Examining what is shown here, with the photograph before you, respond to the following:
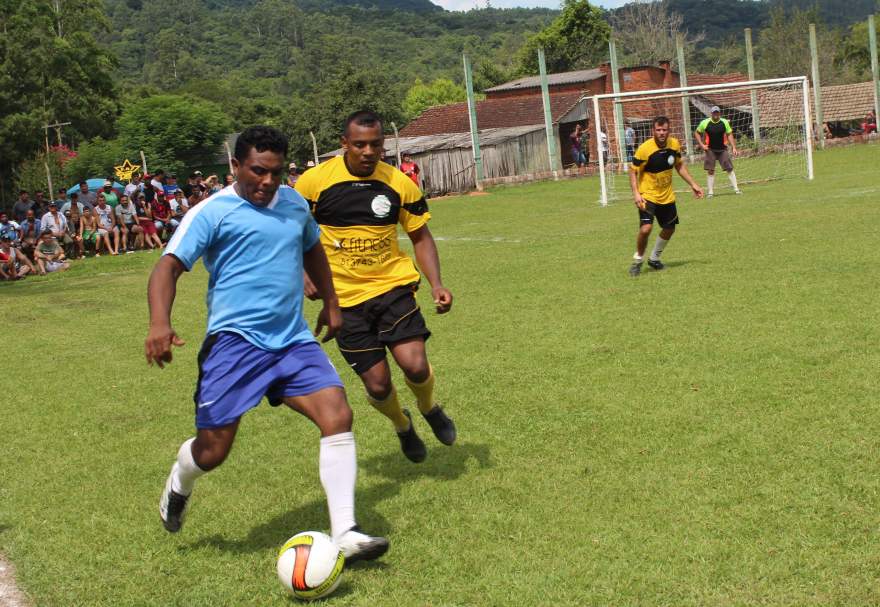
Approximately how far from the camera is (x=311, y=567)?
4.38 meters

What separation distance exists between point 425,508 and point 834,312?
5620 millimetres

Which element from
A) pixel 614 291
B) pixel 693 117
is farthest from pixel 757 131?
pixel 614 291

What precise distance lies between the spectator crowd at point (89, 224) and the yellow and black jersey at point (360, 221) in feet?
51.5

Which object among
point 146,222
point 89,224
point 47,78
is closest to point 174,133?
point 47,78

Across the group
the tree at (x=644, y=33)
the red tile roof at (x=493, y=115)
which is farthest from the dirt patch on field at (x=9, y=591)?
the tree at (x=644, y=33)

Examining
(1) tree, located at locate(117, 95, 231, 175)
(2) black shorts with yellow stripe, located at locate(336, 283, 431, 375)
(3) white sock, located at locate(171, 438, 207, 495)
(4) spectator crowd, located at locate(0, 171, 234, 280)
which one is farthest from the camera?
(1) tree, located at locate(117, 95, 231, 175)

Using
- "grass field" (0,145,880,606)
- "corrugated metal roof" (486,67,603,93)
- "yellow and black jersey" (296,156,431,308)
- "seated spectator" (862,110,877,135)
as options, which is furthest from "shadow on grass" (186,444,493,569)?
"corrugated metal roof" (486,67,603,93)

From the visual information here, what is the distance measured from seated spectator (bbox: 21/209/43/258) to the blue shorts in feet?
61.5

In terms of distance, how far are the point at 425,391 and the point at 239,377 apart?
1.64 meters

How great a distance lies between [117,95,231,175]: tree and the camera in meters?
54.9

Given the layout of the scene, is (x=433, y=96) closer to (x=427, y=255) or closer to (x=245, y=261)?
(x=427, y=255)

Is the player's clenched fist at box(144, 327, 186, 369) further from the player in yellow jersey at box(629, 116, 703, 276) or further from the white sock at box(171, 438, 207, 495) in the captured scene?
the player in yellow jersey at box(629, 116, 703, 276)

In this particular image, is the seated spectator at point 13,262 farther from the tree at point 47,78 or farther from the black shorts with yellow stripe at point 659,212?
the tree at point 47,78

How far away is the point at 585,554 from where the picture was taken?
464 cm
